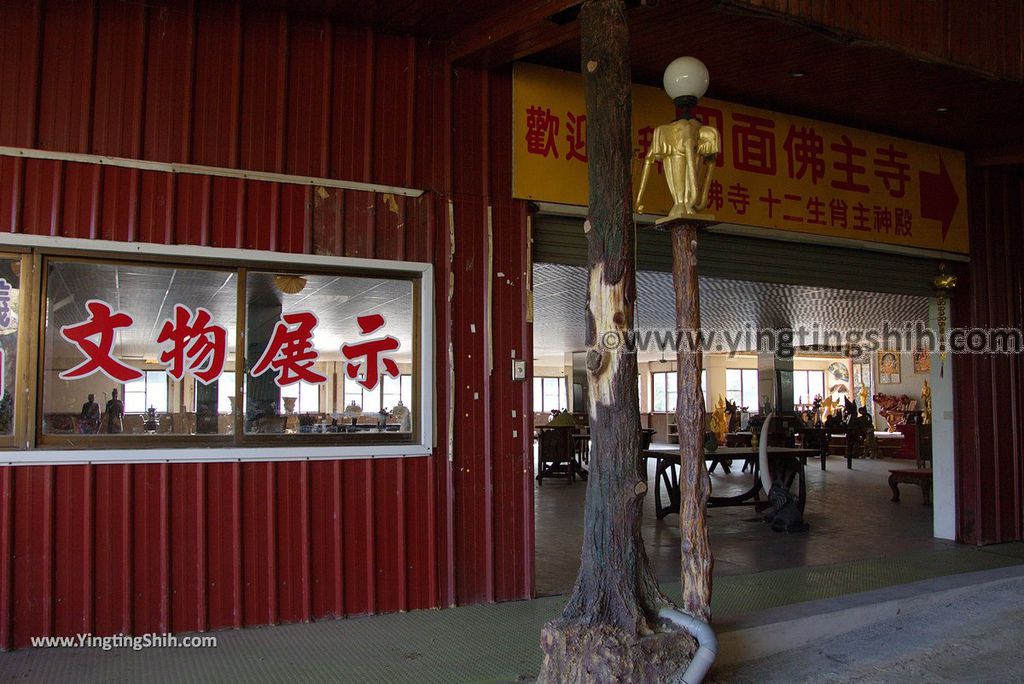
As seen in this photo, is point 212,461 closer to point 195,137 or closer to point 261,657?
point 261,657

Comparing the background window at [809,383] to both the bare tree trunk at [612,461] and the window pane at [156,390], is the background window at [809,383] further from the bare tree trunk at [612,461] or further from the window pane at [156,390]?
the window pane at [156,390]

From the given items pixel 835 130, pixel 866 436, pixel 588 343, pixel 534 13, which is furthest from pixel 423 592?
pixel 866 436

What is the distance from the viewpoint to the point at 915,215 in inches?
274

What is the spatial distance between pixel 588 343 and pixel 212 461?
2.26 meters

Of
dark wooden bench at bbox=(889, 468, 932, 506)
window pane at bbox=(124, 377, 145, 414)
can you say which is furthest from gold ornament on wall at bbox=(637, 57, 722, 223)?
dark wooden bench at bbox=(889, 468, 932, 506)

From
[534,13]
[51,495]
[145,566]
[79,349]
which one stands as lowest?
[145,566]

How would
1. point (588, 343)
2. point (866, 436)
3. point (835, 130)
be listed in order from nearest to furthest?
1. point (588, 343)
2. point (835, 130)
3. point (866, 436)

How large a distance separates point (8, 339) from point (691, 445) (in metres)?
3.64

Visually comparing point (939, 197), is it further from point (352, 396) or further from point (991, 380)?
point (352, 396)

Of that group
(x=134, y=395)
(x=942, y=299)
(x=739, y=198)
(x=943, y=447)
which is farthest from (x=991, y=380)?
(x=134, y=395)

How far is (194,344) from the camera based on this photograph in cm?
436

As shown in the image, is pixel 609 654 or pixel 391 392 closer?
pixel 609 654

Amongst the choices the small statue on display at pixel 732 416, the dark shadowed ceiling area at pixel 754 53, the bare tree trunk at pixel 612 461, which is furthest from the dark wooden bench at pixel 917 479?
the small statue on display at pixel 732 416

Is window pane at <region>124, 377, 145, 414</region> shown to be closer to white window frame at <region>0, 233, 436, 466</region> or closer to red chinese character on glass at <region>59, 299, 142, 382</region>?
red chinese character on glass at <region>59, 299, 142, 382</region>
